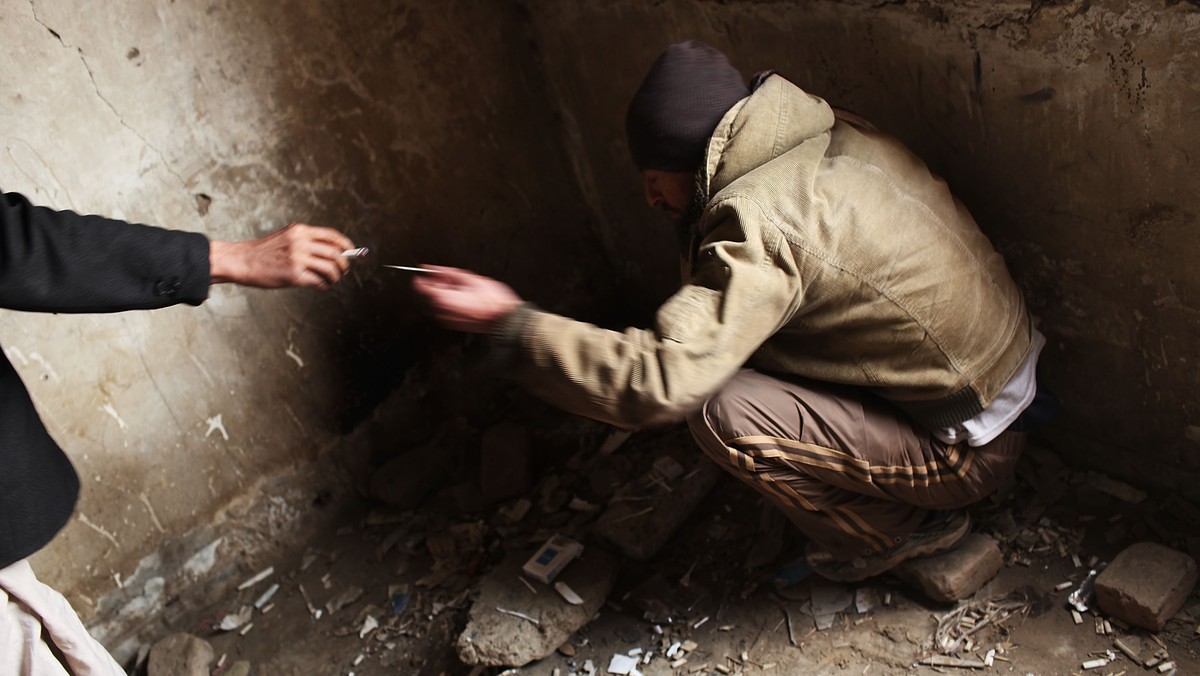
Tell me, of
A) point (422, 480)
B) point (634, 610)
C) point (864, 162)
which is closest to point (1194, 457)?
point (864, 162)

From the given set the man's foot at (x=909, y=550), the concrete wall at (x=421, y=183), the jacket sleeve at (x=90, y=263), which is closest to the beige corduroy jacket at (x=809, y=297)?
the concrete wall at (x=421, y=183)

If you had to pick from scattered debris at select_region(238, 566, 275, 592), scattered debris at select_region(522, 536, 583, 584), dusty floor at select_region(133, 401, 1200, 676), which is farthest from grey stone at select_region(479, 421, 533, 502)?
scattered debris at select_region(238, 566, 275, 592)

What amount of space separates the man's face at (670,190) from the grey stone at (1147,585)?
1520mm

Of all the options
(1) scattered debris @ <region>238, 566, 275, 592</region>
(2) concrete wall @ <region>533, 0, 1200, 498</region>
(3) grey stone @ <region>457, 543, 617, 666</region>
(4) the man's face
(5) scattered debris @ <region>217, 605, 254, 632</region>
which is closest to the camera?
(2) concrete wall @ <region>533, 0, 1200, 498</region>

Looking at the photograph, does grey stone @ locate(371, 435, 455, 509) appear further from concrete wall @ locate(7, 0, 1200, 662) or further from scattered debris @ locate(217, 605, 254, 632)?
scattered debris @ locate(217, 605, 254, 632)

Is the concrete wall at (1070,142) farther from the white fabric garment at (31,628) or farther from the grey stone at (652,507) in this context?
the white fabric garment at (31,628)

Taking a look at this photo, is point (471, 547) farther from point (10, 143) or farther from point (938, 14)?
point (938, 14)

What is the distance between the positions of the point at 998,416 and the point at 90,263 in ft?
7.49

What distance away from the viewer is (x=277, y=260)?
93.1 inches

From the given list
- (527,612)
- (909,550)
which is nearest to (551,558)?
(527,612)

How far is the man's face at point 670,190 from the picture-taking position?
2.50m

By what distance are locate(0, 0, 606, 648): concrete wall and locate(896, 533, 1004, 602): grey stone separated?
1.93 metres

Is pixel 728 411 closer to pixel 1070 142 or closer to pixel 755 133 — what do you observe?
pixel 755 133

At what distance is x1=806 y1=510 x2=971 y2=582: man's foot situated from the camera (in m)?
2.82
